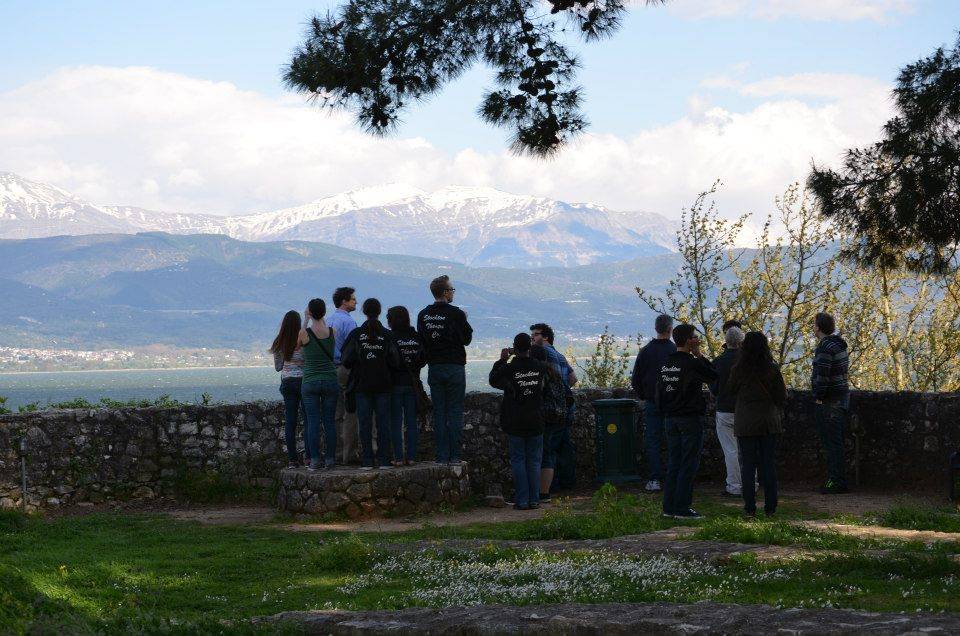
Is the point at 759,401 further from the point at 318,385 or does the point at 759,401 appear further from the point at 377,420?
the point at 318,385

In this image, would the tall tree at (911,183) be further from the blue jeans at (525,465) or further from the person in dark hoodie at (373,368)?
the person in dark hoodie at (373,368)

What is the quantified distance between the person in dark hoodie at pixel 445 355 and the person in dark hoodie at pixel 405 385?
127mm

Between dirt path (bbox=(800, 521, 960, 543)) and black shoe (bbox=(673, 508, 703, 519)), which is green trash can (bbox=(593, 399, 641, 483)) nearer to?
black shoe (bbox=(673, 508, 703, 519))

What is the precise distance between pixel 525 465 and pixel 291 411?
2736mm

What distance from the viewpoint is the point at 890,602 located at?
608 cm

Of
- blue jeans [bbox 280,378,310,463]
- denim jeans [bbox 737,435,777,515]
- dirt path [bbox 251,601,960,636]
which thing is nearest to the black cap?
denim jeans [bbox 737,435,777,515]

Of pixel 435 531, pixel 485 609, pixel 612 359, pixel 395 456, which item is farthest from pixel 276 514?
pixel 612 359

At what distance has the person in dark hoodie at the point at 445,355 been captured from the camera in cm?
1231

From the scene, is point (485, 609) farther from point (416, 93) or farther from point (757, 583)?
point (416, 93)

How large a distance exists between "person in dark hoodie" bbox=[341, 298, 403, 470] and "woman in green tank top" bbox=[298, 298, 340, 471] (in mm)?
266

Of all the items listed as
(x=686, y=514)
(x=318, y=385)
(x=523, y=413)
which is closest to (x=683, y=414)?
(x=686, y=514)

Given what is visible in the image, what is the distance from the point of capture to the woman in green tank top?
12383mm

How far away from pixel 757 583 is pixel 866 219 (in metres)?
5.62

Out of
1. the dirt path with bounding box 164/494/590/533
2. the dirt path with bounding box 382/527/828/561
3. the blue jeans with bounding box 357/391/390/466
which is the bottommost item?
the dirt path with bounding box 164/494/590/533
